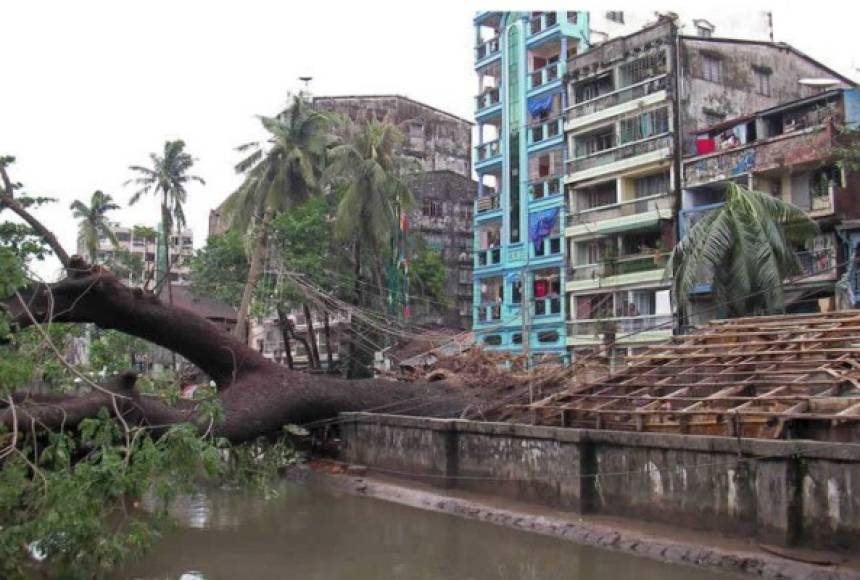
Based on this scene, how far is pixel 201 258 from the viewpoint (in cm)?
4034

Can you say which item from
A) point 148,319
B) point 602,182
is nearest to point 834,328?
point 148,319

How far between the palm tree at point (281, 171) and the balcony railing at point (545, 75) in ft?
35.9

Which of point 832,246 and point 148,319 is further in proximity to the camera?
point 832,246

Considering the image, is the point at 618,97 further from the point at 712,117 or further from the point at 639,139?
the point at 712,117

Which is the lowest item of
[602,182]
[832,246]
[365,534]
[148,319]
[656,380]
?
[365,534]

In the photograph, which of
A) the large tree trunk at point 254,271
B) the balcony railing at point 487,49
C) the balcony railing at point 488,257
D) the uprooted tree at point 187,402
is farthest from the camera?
the balcony railing at point 487,49

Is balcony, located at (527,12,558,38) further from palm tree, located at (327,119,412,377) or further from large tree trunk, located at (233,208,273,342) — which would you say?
large tree trunk, located at (233,208,273,342)

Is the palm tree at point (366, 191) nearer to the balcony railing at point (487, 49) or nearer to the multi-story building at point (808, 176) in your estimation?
the balcony railing at point (487, 49)

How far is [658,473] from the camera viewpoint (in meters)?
12.9

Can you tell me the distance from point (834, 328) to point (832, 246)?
14483mm

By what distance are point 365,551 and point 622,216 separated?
2498cm

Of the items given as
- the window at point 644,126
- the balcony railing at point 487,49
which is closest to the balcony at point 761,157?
the window at point 644,126

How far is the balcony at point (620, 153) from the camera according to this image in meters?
34.4

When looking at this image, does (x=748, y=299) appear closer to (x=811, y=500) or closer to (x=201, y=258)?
(x=811, y=500)
